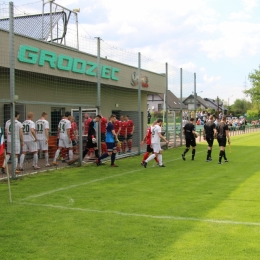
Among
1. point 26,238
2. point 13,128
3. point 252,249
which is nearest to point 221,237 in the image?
point 252,249

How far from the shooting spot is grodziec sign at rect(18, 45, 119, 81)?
44.7 ft

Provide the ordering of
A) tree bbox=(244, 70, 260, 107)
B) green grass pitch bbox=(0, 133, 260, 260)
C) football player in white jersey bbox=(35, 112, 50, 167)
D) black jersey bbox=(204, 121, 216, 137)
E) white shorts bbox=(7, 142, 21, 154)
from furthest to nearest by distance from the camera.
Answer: tree bbox=(244, 70, 260, 107) → black jersey bbox=(204, 121, 216, 137) → football player in white jersey bbox=(35, 112, 50, 167) → white shorts bbox=(7, 142, 21, 154) → green grass pitch bbox=(0, 133, 260, 260)

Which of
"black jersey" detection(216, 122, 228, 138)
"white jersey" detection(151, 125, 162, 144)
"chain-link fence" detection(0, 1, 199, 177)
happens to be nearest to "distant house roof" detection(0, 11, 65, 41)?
"chain-link fence" detection(0, 1, 199, 177)

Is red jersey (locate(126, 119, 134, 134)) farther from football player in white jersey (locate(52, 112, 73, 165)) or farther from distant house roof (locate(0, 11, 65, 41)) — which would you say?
distant house roof (locate(0, 11, 65, 41))

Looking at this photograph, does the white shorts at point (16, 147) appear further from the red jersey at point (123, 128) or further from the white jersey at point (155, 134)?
the red jersey at point (123, 128)

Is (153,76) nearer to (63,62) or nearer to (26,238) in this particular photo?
(63,62)

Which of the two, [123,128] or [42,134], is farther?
[123,128]

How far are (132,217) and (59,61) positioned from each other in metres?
9.89

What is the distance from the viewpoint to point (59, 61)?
1534 centimetres

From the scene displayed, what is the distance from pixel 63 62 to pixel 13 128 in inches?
219

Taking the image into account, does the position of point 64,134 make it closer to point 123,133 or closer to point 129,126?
point 123,133

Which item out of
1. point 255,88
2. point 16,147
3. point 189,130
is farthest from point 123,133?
point 255,88

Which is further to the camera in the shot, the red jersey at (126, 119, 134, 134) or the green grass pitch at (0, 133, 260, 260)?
the red jersey at (126, 119, 134, 134)

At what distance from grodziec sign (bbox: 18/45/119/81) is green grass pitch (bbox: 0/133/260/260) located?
4436 mm
